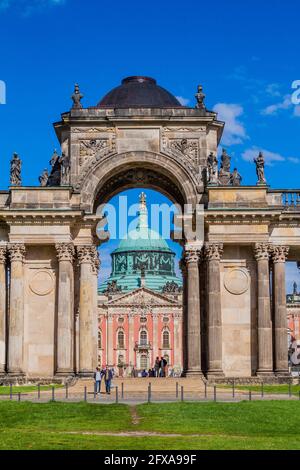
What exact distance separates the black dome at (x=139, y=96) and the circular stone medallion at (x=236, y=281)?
12.7m

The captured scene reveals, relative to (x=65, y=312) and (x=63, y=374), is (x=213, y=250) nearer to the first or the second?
(x=65, y=312)

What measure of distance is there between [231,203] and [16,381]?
18.6 m

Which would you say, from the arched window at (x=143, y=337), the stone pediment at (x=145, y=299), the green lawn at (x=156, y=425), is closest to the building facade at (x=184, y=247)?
the green lawn at (x=156, y=425)

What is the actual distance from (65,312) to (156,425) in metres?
29.8

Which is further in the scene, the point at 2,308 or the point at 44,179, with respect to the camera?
the point at 44,179

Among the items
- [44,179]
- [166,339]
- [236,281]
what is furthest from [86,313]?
[166,339]

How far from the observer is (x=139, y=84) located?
68.6m

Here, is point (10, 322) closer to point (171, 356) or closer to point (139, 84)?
point (139, 84)

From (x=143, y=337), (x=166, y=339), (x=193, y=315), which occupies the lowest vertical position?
(x=166, y=339)

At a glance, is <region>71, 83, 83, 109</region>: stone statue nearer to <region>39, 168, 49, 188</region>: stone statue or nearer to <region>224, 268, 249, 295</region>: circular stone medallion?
<region>39, 168, 49, 188</region>: stone statue

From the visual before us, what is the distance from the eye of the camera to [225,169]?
6488cm

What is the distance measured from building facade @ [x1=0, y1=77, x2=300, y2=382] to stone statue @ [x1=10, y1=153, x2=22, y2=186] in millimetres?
Answer: 71

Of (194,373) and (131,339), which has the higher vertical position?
(131,339)
